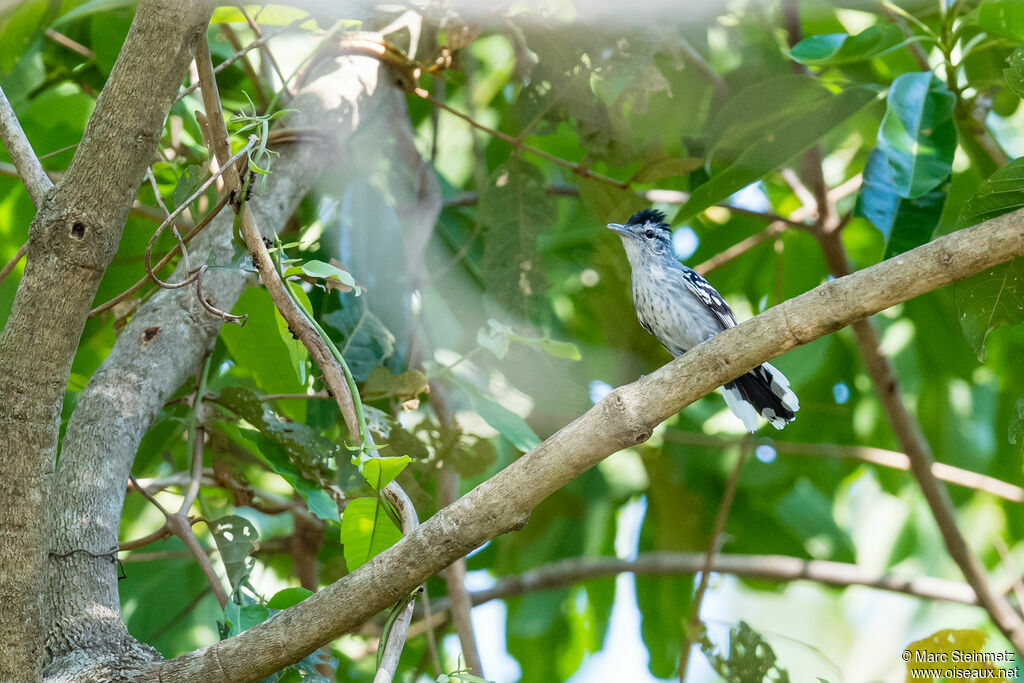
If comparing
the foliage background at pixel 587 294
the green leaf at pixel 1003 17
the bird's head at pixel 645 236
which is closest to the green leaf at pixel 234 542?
the foliage background at pixel 587 294

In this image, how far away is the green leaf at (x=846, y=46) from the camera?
2768 mm

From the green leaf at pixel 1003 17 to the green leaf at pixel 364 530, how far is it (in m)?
2.11

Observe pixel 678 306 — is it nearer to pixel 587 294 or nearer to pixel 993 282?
pixel 587 294

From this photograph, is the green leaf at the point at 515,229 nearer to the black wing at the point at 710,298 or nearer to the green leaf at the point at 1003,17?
the black wing at the point at 710,298

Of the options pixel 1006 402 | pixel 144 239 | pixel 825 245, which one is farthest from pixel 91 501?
pixel 1006 402

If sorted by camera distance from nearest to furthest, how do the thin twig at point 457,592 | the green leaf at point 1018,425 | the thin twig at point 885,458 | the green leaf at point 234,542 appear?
the green leaf at point 1018,425
the green leaf at point 234,542
the thin twig at point 457,592
the thin twig at point 885,458

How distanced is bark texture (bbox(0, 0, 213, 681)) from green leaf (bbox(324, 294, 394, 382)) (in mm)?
1239

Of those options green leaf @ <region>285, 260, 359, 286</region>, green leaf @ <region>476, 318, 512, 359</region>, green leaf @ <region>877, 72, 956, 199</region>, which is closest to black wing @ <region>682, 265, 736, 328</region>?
green leaf @ <region>877, 72, 956, 199</region>

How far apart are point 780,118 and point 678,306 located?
0.80m

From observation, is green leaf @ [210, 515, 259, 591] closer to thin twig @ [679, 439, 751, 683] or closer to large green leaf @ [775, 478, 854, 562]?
thin twig @ [679, 439, 751, 683]

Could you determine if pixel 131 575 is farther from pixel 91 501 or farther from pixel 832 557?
pixel 832 557

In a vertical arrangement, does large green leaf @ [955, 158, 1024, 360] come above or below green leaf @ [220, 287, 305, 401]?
below

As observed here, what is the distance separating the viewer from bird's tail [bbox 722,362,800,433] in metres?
3.07

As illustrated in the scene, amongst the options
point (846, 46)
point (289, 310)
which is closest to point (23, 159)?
point (289, 310)
